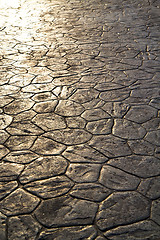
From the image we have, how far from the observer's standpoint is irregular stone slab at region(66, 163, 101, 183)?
363 centimetres

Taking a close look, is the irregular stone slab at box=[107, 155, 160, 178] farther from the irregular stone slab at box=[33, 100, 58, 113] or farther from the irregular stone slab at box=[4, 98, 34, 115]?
the irregular stone slab at box=[4, 98, 34, 115]

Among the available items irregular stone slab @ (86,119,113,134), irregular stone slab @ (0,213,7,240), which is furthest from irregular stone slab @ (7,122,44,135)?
irregular stone slab @ (0,213,7,240)

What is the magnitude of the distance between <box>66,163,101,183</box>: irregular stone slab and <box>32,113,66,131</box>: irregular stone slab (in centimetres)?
95

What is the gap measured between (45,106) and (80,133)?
3.37 feet

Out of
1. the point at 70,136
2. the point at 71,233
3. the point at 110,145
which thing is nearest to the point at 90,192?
the point at 71,233

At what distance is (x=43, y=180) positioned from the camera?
3639 millimetres

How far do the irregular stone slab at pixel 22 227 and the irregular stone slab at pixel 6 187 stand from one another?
0.39m

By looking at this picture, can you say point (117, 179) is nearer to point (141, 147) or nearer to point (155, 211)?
point (155, 211)

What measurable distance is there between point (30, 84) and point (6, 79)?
59 cm

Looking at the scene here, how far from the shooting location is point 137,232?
116 inches

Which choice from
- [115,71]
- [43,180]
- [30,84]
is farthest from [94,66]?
[43,180]

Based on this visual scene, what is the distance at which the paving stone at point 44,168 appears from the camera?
12.1ft

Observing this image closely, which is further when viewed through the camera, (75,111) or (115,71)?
(115,71)

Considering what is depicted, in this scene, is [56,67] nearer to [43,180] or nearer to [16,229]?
[43,180]
